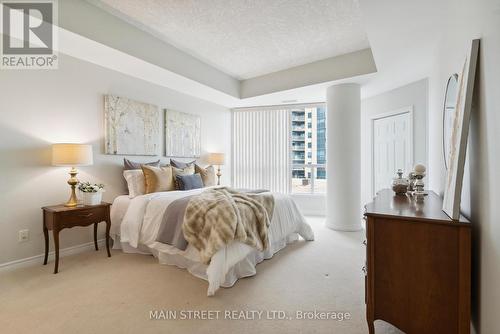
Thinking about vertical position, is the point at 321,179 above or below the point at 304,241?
above

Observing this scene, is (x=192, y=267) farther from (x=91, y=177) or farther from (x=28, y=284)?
(x=91, y=177)

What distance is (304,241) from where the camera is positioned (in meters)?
3.84

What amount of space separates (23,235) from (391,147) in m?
5.43

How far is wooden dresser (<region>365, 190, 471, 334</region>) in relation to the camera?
1.39m

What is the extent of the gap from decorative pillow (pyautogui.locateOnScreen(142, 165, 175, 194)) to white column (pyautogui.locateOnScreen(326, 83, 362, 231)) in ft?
9.33

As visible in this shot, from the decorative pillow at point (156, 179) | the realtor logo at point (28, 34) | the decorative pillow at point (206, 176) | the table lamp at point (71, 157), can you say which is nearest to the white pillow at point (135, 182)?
the decorative pillow at point (156, 179)

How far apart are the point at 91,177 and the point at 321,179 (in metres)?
4.45

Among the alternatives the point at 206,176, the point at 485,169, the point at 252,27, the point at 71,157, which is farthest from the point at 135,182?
the point at 485,169

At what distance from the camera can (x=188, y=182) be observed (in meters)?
3.91

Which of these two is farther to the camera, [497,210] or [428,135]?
[428,135]

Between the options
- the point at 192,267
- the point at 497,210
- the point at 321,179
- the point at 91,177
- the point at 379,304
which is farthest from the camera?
the point at 321,179

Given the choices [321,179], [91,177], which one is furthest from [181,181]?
[321,179]

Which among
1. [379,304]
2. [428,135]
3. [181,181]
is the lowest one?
[379,304]

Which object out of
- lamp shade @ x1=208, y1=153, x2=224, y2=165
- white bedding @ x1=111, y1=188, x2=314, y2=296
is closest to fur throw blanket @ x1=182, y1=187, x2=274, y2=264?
white bedding @ x1=111, y1=188, x2=314, y2=296
